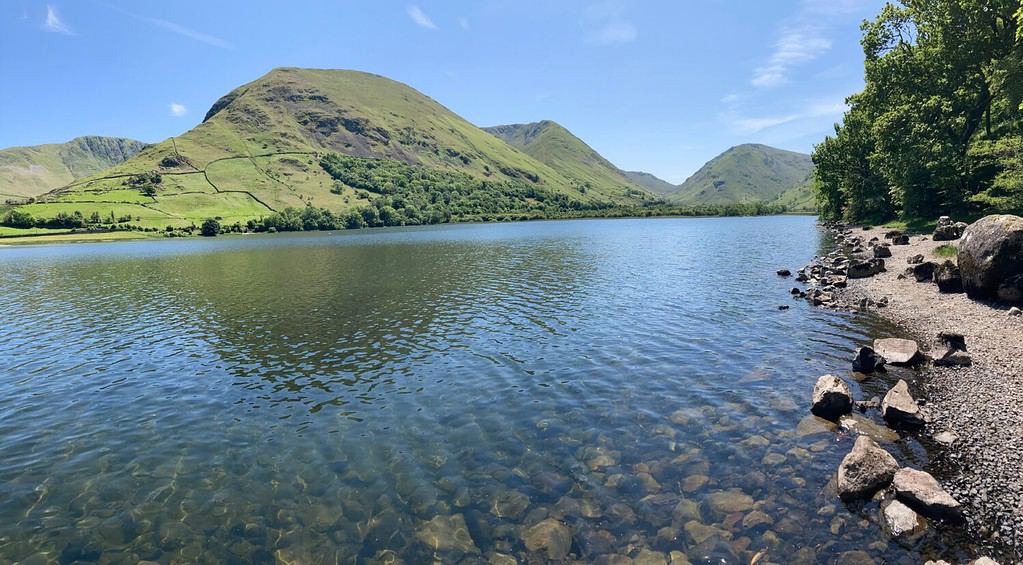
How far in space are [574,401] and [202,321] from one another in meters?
36.6

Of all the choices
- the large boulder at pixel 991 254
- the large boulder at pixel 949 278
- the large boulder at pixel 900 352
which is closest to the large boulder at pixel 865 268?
the large boulder at pixel 949 278

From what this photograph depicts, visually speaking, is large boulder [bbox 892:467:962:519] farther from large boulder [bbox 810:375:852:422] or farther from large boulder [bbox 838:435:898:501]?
large boulder [bbox 810:375:852:422]

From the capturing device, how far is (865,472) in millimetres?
14516

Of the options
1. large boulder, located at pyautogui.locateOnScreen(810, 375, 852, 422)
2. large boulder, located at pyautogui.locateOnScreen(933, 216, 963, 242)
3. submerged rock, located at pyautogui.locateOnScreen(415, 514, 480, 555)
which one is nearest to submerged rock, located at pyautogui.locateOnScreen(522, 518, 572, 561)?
submerged rock, located at pyautogui.locateOnScreen(415, 514, 480, 555)

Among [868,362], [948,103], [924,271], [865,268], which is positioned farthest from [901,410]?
[948,103]

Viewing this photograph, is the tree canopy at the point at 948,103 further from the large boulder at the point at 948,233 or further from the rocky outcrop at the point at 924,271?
the rocky outcrop at the point at 924,271

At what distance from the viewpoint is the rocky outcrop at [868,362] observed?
24016mm

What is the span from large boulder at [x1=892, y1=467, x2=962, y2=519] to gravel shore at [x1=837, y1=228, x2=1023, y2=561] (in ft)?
2.23

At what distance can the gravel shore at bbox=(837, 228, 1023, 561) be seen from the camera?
13.3 m

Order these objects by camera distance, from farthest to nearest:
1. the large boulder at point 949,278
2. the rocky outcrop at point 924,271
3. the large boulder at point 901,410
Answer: the rocky outcrop at point 924,271 → the large boulder at point 949,278 → the large boulder at point 901,410

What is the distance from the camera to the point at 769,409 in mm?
20531

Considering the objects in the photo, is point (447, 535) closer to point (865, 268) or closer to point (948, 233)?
point (865, 268)

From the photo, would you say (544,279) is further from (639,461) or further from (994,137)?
(994,137)

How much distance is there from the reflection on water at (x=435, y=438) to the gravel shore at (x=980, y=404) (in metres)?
1.54
